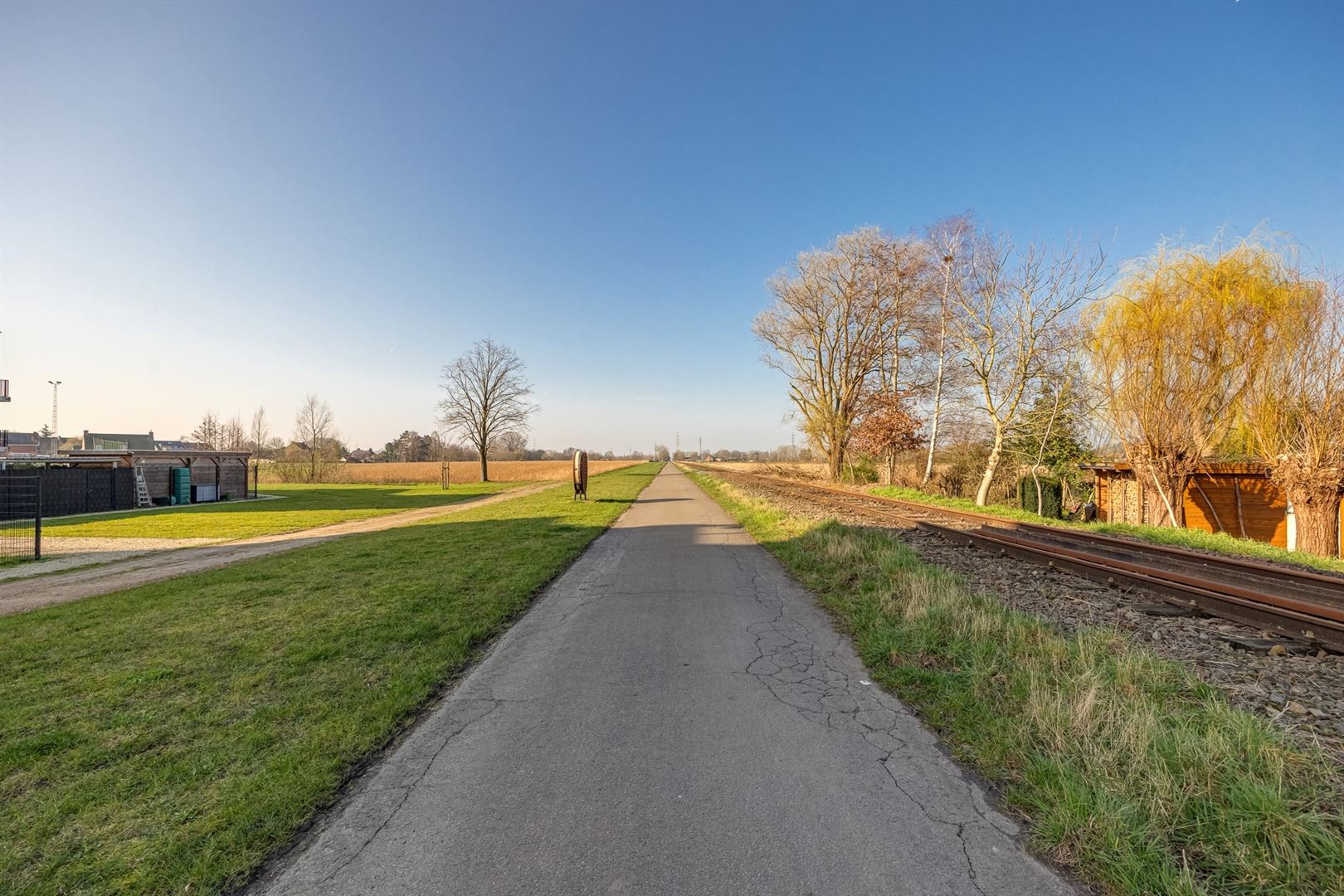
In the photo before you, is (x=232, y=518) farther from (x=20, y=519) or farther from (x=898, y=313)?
(x=898, y=313)

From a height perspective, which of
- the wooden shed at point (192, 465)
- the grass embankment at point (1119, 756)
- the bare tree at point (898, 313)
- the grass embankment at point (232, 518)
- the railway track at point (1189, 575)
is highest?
the bare tree at point (898, 313)

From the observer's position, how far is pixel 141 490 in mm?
24109

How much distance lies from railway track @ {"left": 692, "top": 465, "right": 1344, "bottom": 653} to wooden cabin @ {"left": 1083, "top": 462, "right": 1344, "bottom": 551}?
6.24 meters

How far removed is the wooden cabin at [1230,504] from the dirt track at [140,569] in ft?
78.5

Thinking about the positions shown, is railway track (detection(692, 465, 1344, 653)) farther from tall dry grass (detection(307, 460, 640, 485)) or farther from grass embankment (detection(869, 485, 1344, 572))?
tall dry grass (detection(307, 460, 640, 485))

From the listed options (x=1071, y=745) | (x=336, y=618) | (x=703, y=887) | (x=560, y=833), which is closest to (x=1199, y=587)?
(x=1071, y=745)

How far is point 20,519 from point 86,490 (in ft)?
27.1

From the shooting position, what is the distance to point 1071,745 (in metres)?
3.13

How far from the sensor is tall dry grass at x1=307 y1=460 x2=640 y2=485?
50.8 meters

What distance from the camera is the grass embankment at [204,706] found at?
248cm

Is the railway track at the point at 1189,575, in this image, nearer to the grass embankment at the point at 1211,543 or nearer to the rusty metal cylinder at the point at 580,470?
the grass embankment at the point at 1211,543

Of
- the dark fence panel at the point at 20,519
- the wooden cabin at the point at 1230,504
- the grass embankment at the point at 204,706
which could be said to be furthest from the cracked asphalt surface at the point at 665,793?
the wooden cabin at the point at 1230,504

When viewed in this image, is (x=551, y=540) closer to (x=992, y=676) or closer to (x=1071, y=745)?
(x=992, y=676)

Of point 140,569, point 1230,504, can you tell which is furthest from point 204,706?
point 1230,504
